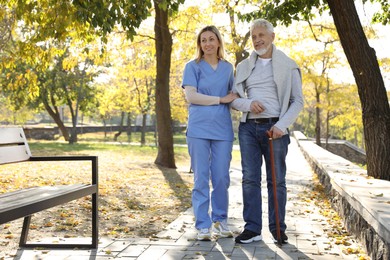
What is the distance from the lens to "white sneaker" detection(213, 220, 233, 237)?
5.47m

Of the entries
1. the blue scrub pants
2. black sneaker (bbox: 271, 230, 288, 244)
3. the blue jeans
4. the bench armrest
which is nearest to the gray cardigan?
the blue jeans

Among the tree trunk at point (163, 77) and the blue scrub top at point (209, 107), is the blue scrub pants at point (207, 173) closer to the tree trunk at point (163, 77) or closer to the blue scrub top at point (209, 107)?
the blue scrub top at point (209, 107)

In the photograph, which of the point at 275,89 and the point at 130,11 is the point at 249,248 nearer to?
the point at 275,89

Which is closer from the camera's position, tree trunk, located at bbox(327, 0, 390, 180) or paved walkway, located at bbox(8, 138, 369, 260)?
paved walkway, located at bbox(8, 138, 369, 260)

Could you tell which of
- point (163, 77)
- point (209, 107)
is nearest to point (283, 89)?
point (209, 107)

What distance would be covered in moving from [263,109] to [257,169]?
0.59m

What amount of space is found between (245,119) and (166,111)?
939cm

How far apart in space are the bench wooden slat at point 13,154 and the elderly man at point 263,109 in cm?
198

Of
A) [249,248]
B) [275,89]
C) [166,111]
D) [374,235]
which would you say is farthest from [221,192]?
[166,111]

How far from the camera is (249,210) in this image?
208 inches

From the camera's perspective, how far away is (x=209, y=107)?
5316 mm

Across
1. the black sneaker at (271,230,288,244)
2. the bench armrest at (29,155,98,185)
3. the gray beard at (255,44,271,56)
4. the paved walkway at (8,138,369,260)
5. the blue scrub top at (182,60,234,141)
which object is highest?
the gray beard at (255,44,271,56)

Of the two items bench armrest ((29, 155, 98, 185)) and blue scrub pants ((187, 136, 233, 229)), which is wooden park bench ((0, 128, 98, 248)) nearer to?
bench armrest ((29, 155, 98, 185))

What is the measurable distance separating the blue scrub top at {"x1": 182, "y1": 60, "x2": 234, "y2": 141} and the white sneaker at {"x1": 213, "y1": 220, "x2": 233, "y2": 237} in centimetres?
83
